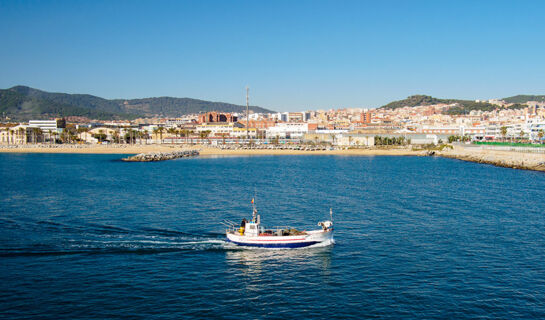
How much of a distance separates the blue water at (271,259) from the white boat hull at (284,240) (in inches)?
19.2

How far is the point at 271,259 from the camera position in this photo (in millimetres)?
22375

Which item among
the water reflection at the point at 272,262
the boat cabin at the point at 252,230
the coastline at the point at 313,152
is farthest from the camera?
the coastline at the point at 313,152

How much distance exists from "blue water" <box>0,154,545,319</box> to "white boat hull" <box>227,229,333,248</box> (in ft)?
1.60

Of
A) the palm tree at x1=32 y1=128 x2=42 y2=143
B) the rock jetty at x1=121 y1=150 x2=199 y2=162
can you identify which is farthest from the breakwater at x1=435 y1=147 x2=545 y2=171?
the palm tree at x1=32 y1=128 x2=42 y2=143

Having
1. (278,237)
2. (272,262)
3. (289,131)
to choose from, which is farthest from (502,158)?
(289,131)

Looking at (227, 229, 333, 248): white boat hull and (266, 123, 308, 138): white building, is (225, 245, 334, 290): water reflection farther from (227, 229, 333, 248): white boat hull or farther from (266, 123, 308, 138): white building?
(266, 123, 308, 138): white building

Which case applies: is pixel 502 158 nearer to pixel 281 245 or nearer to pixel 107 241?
pixel 281 245

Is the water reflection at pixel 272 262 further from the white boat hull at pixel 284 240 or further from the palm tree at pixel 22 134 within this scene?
the palm tree at pixel 22 134

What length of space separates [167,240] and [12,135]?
153 metres

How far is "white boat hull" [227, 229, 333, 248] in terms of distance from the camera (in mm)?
23766

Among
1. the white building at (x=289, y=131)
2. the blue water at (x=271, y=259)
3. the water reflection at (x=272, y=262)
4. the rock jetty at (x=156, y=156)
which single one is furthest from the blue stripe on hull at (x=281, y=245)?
the white building at (x=289, y=131)

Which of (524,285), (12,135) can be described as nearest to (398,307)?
(524,285)

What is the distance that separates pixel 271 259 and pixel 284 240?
1681 millimetres

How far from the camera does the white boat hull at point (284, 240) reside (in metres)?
23.8
